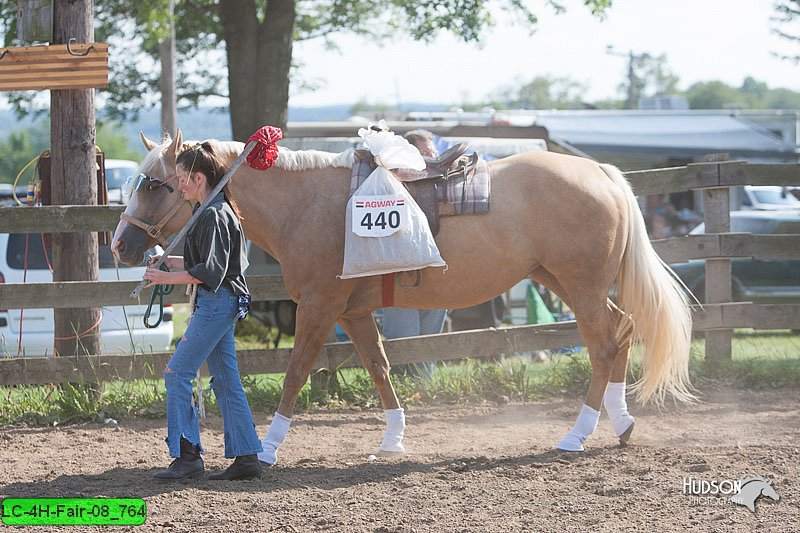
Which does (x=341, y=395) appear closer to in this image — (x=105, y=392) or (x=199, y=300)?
(x=105, y=392)

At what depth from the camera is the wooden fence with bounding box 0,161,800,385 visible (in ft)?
21.7

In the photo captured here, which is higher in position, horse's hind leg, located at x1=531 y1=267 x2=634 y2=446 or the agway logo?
the agway logo

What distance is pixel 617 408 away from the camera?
18.7 feet

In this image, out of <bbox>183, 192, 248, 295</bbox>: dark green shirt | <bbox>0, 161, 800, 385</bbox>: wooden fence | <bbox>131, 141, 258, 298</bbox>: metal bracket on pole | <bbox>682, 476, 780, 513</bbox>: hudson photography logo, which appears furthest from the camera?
<bbox>0, 161, 800, 385</bbox>: wooden fence

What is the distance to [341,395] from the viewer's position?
23.7 ft

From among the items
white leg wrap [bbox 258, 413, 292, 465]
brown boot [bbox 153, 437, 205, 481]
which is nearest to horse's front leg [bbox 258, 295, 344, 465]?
white leg wrap [bbox 258, 413, 292, 465]

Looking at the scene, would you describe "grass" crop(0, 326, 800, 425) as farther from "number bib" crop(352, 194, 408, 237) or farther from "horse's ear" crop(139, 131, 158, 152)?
"number bib" crop(352, 194, 408, 237)

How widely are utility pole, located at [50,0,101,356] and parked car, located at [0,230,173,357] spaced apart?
1.62 meters

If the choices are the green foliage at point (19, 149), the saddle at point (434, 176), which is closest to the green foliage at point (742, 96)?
the green foliage at point (19, 149)

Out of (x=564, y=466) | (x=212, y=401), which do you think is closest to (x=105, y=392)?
(x=212, y=401)

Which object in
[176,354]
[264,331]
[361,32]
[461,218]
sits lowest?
[264,331]

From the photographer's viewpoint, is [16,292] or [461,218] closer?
[461,218]

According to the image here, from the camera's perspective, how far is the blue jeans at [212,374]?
4758 mm

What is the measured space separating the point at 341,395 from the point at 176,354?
2588mm
